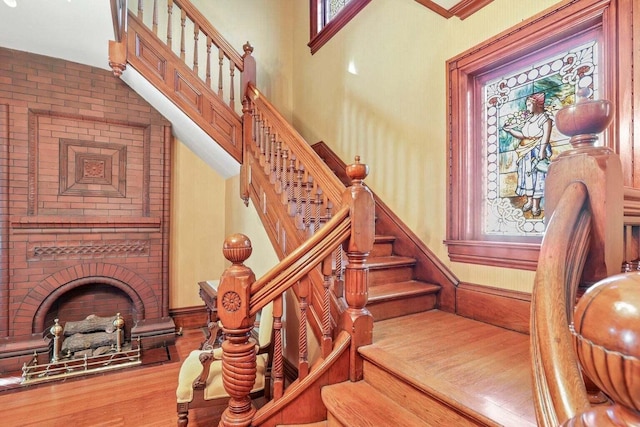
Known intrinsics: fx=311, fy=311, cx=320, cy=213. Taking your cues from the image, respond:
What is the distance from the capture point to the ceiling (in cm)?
→ 231

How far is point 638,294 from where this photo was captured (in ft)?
0.83

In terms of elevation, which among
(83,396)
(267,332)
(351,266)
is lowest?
(83,396)

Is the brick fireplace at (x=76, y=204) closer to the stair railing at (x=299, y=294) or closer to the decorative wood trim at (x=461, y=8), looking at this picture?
the stair railing at (x=299, y=294)

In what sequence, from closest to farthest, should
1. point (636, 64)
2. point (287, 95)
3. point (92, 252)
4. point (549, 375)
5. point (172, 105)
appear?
point (549, 375)
point (636, 64)
point (172, 105)
point (92, 252)
point (287, 95)

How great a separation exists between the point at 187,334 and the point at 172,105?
256 cm

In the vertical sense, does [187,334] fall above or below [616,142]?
below

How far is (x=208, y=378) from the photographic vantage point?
1.96 m

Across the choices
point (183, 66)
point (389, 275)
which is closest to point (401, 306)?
point (389, 275)

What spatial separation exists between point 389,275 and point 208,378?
1.37 m

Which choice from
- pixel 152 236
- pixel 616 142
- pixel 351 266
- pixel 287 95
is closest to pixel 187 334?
pixel 152 236

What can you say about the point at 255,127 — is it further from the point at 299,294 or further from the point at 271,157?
the point at 299,294

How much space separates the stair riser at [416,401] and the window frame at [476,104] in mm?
1026

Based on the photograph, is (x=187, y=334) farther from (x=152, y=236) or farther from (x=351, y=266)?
(x=351, y=266)

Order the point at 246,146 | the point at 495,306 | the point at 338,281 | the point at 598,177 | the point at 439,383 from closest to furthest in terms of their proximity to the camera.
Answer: the point at 598,177, the point at 439,383, the point at 338,281, the point at 495,306, the point at 246,146
